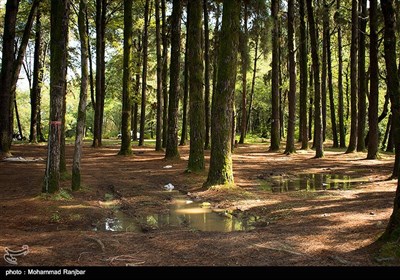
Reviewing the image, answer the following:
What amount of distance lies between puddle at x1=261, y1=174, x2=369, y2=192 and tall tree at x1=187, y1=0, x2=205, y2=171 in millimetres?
2713

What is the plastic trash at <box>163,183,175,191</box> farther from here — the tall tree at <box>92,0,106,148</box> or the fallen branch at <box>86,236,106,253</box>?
the tall tree at <box>92,0,106,148</box>

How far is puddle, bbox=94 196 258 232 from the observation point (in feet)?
26.4

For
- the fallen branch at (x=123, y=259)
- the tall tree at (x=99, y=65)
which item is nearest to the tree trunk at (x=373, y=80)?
the tall tree at (x=99, y=65)

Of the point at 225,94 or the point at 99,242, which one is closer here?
the point at 99,242

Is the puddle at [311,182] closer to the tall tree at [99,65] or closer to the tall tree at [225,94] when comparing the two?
the tall tree at [225,94]

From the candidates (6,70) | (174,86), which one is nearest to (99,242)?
(174,86)

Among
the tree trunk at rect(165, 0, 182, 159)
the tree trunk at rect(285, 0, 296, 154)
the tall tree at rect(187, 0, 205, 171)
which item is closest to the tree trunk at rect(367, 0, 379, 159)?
the tree trunk at rect(285, 0, 296, 154)

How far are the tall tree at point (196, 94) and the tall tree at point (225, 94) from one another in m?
2.85

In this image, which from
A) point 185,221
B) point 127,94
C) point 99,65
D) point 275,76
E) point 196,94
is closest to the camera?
point 185,221

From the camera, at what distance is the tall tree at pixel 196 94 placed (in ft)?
48.5

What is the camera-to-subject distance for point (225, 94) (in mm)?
11820

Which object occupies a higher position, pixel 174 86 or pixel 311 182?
pixel 174 86

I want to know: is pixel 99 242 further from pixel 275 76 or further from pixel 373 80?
pixel 275 76

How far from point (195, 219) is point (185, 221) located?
32 centimetres
